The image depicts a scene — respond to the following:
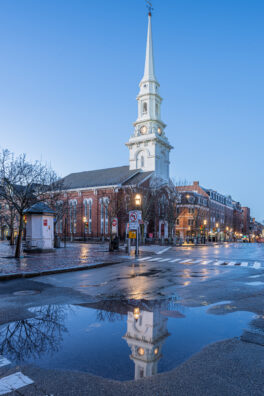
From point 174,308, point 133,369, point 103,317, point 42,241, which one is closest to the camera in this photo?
point 133,369

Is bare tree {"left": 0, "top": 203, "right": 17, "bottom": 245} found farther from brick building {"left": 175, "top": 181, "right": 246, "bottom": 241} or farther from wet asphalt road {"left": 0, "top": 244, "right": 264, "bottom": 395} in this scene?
brick building {"left": 175, "top": 181, "right": 246, "bottom": 241}

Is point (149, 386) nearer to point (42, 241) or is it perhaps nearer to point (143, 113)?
point (42, 241)

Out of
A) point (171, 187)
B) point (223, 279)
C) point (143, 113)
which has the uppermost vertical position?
point (143, 113)

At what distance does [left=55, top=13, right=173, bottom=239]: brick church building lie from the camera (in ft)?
175

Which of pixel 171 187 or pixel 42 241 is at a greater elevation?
pixel 171 187

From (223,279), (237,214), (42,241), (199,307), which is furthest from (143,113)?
(237,214)

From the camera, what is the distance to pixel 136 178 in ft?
173

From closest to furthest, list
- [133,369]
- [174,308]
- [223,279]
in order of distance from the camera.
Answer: [133,369] < [174,308] < [223,279]

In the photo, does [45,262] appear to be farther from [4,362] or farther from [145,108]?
[145,108]

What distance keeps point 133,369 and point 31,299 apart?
16.0 ft

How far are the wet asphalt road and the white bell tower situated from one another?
46.3 m

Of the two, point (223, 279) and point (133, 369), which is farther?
point (223, 279)

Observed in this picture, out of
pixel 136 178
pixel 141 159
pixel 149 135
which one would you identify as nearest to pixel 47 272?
pixel 136 178

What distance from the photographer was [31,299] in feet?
25.7
